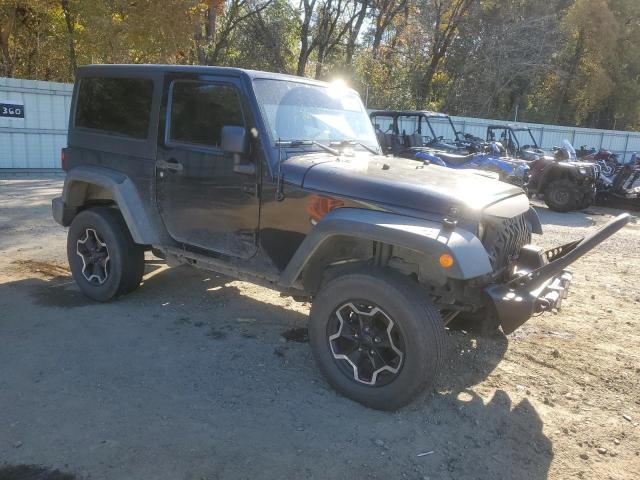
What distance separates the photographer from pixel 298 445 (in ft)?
9.99

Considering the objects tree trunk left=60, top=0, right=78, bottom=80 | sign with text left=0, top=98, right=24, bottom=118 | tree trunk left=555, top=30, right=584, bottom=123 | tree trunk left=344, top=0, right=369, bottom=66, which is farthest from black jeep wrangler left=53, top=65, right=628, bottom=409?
tree trunk left=555, top=30, right=584, bottom=123

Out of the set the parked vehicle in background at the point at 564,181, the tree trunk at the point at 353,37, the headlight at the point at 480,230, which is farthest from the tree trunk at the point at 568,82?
the headlight at the point at 480,230

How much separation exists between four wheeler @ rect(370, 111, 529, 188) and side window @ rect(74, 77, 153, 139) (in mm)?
6173

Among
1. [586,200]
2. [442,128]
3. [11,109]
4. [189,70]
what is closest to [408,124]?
[442,128]

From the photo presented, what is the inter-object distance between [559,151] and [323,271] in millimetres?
11370

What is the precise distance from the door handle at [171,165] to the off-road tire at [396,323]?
164 centimetres

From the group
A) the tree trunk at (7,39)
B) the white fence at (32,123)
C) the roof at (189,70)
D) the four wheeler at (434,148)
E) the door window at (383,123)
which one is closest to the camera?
the roof at (189,70)

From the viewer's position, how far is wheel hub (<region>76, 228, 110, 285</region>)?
197 inches

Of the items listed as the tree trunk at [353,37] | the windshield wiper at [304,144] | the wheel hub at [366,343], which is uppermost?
the tree trunk at [353,37]

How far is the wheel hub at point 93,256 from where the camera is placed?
5.00 meters

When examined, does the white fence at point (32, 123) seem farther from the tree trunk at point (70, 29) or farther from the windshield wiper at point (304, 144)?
the windshield wiper at point (304, 144)

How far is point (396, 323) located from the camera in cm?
323

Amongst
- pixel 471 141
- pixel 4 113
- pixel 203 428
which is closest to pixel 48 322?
pixel 203 428

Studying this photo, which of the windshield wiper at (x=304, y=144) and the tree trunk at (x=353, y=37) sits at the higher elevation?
the tree trunk at (x=353, y=37)
